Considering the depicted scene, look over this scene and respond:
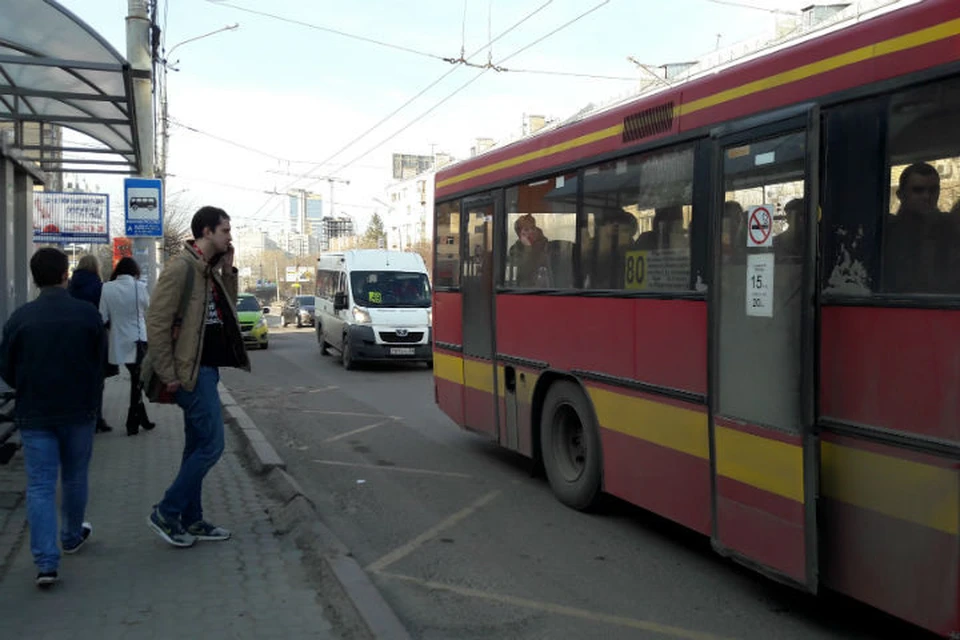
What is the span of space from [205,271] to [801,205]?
11.1 feet

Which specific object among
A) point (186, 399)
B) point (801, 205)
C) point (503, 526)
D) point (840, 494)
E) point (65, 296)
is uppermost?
point (801, 205)

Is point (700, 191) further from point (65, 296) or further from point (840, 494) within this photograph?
point (65, 296)

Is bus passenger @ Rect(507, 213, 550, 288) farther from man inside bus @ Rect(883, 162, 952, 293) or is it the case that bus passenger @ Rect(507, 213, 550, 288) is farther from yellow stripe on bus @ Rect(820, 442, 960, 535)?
man inside bus @ Rect(883, 162, 952, 293)

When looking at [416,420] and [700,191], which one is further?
[416,420]

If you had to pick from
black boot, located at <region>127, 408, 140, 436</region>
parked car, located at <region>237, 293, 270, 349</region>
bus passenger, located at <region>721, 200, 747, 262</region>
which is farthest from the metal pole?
parked car, located at <region>237, 293, 270, 349</region>

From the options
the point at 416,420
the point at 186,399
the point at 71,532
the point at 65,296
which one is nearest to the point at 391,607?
the point at 186,399

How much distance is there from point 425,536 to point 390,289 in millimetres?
12552

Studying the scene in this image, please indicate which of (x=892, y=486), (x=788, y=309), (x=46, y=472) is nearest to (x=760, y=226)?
(x=788, y=309)

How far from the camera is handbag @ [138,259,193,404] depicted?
16.4ft

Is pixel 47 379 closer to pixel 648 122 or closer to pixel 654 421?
pixel 654 421

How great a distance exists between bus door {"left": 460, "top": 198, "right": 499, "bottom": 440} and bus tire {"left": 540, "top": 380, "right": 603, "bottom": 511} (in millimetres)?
1027

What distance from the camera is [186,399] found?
5.11 metres

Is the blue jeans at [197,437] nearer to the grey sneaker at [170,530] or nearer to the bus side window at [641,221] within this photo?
the grey sneaker at [170,530]

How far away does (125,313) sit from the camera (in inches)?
354
